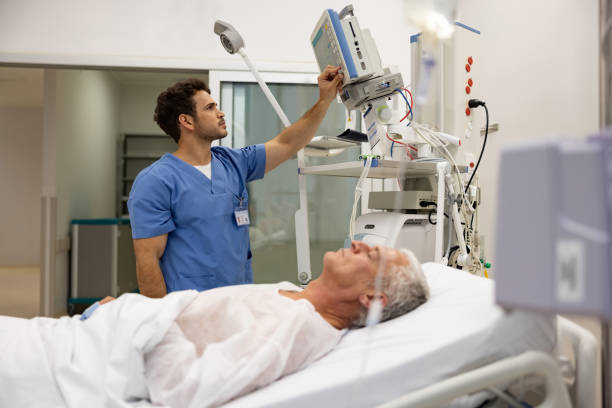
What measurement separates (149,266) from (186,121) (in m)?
0.60

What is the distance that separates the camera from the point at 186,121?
6.11 ft

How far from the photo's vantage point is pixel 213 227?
1.75 m

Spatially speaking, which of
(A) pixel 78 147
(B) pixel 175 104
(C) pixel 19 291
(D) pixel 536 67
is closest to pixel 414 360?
(D) pixel 536 67

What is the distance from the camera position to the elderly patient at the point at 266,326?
3.11ft

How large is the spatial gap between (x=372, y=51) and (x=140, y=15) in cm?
180

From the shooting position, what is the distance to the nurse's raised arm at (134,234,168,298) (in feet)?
5.53

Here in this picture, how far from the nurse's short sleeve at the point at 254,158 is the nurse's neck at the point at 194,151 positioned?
0.57 ft

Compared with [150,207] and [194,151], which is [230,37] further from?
[150,207]

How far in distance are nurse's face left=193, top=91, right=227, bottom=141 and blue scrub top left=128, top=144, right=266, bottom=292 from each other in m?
0.15

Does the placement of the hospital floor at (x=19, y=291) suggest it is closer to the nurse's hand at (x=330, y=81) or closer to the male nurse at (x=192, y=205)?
the male nurse at (x=192, y=205)

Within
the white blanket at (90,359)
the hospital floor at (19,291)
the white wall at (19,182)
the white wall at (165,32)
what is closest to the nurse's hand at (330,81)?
the white blanket at (90,359)

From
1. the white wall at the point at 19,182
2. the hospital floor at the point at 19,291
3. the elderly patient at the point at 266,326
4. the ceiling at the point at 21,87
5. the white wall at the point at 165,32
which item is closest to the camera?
the elderly patient at the point at 266,326

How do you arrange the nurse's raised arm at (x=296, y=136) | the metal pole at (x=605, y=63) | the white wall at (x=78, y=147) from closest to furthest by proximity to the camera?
the metal pole at (x=605, y=63)
the nurse's raised arm at (x=296, y=136)
the white wall at (x=78, y=147)

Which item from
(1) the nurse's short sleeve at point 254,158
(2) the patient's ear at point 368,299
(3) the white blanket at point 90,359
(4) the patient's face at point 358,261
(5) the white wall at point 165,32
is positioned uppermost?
(5) the white wall at point 165,32
